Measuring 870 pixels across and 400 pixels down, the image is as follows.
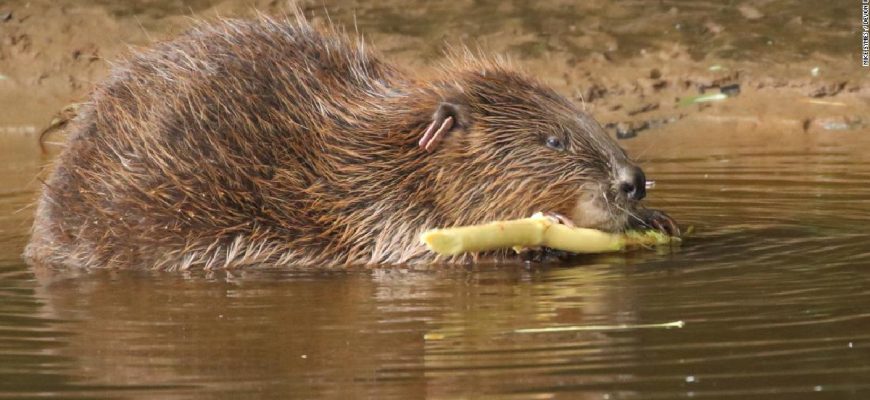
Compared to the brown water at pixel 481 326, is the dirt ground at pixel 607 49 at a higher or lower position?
higher

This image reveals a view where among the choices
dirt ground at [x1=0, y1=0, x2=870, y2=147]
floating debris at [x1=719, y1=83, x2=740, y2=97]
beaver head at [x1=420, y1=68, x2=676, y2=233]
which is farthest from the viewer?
floating debris at [x1=719, y1=83, x2=740, y2=97]

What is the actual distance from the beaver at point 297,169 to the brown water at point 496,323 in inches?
7.0

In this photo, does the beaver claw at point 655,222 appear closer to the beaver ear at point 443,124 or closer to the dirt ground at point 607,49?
the beaver ear at point 443,124

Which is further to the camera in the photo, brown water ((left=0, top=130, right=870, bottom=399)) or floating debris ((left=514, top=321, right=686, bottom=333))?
floating debris ((left=514, top=321, right=686, bottom=333))

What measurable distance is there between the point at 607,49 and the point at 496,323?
253 inches

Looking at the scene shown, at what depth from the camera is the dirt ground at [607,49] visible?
36.7ft

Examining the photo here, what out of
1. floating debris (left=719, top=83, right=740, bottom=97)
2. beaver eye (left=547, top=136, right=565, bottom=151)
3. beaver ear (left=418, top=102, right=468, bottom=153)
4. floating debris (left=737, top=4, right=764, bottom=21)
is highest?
floating debris (left=737, top=4, right=764, bottom=21)

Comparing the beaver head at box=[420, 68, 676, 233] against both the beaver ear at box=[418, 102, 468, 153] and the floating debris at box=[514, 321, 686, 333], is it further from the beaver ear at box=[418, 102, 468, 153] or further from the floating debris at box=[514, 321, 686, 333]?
the floating debris at box=[514, 321, 686, 333]

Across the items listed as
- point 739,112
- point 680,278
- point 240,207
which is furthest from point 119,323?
point 739,112

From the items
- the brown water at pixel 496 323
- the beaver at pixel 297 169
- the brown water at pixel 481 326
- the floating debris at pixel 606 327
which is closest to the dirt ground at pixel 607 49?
the brown water at pixel 496 323

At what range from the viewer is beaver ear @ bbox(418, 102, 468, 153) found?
23.9 feet

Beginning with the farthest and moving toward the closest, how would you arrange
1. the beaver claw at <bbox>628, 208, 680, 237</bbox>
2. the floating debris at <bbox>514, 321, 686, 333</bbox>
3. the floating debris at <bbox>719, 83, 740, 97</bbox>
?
the floating debris at <bbox>719, 83, 740, 97</bbox> < the beaver claw at <bbox>628, 208, 680, 237</bbox> < the floating debris at <bbox>514, 321, 686, 333</bbox>

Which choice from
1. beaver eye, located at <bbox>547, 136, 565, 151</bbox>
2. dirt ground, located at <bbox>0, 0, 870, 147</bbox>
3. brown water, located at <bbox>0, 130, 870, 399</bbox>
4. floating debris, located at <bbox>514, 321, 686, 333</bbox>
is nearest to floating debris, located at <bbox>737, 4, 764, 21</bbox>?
dirt ground, located at <bbox>0, 0, 870, 147</bbox>

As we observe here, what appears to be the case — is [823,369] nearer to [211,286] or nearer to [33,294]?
[211,286]
